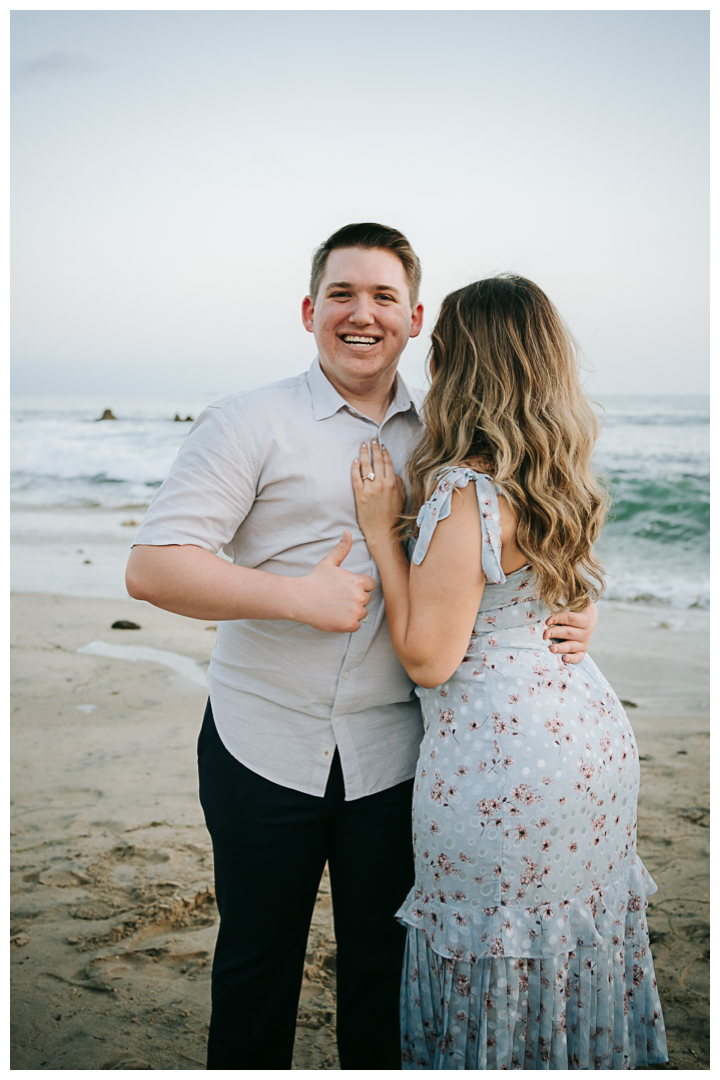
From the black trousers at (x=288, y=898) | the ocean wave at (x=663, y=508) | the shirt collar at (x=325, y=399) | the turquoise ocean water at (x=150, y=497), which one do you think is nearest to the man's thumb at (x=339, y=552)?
the shirt collar at (x=325, y=399)

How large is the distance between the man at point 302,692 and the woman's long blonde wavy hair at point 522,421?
208 millimetres

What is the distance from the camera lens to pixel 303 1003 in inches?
110

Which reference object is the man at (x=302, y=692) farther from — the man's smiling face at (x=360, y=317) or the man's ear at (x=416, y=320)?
the man's ear at (x=416, y=320)

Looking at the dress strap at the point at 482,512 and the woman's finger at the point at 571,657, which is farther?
the woman's finger at the point at 571,657

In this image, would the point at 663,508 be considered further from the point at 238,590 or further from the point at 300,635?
the point at 238,590

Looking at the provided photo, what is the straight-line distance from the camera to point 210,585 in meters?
1.77

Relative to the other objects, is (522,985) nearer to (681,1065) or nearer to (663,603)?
(681,1065)

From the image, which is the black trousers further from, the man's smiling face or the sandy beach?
the man's smiling face

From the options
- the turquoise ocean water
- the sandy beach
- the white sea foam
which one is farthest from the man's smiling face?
the white sea foam

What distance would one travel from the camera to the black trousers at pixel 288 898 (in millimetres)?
1981

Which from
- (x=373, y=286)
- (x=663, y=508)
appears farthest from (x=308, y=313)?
(x=663, y=508)

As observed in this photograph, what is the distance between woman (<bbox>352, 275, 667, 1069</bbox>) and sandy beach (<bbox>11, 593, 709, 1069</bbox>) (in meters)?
1.11

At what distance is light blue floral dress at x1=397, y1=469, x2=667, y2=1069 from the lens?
1716 millimetres

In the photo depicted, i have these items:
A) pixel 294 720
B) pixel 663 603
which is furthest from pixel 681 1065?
pixel 663 603
